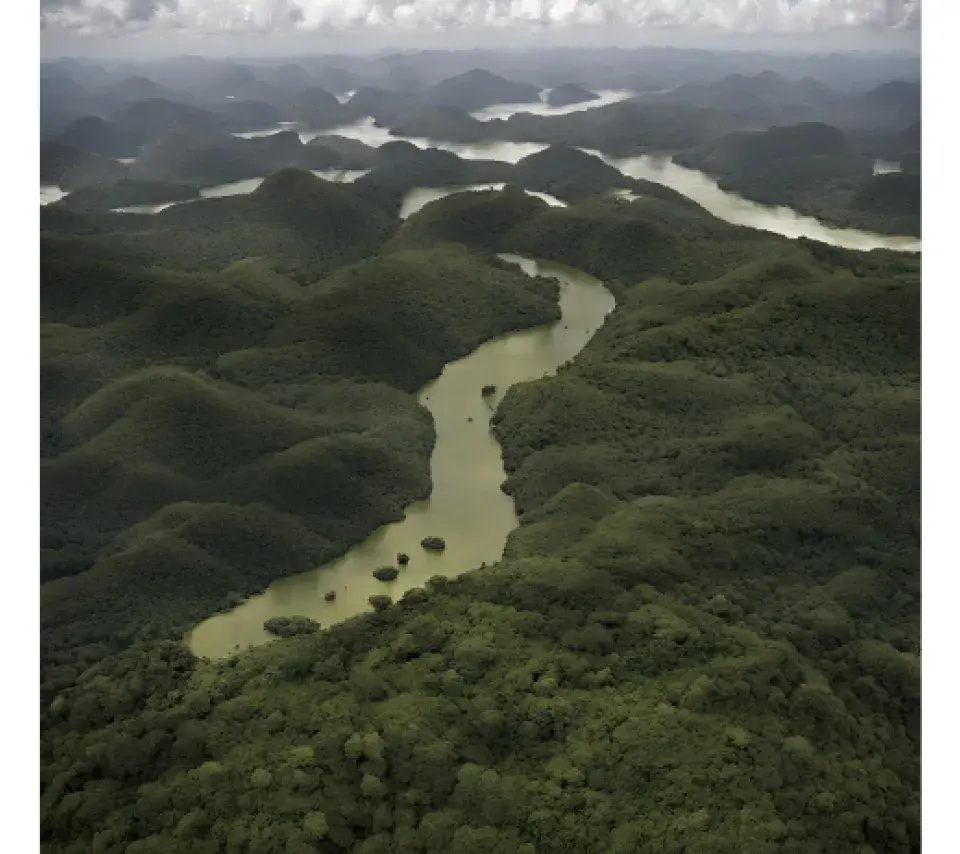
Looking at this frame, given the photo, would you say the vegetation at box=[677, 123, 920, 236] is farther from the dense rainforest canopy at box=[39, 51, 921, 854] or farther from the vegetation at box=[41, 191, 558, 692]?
the vegetation at box=[41, 191, 558, 692]

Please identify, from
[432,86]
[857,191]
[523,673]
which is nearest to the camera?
[523,673]

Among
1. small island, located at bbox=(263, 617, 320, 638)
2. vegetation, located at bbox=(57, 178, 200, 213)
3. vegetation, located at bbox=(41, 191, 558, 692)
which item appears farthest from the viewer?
vegetation, located at bbox=(57, 178, 200, 213)

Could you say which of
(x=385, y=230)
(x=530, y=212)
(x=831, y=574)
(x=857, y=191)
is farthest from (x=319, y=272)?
(x=857, y=191)

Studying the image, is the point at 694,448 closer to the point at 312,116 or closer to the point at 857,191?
the point at 857,191

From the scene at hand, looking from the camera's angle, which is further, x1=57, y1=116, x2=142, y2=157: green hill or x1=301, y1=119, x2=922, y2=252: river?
x1=57, y1=116, x2=142, y2=157: green hill

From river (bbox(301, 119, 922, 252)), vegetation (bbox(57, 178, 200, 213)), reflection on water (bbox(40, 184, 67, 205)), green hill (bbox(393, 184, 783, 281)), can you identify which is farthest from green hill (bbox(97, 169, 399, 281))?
river (bbox(301, 119, 922, 252))

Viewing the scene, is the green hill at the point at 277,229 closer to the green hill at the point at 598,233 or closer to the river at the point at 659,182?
the green hill at the point at 598,233
